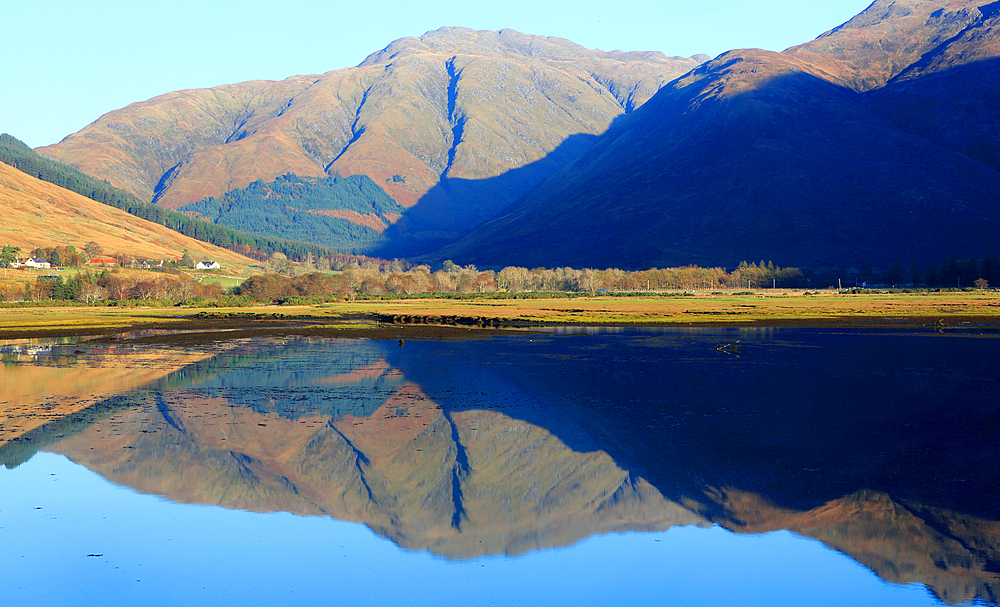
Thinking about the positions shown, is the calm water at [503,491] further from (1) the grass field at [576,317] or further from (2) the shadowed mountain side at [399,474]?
(1) the grass field at [576,317]

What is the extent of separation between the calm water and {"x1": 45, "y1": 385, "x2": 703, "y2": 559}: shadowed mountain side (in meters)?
0.08

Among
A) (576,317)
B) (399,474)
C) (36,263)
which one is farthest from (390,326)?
(36,263)

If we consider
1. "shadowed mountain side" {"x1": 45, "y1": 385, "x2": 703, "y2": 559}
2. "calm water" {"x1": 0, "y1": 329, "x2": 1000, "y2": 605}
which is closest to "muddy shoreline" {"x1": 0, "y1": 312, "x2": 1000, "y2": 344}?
"calm water" {"x1": 0, "y1": 329, "x2": 1000, "y2": 605}

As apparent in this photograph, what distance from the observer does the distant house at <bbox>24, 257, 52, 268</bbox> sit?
170375 mm

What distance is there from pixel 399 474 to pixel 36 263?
189 m

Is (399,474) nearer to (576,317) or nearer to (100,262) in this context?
(576,317)

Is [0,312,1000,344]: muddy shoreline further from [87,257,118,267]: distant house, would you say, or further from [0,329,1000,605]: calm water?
[87,257,118,267]: distant house

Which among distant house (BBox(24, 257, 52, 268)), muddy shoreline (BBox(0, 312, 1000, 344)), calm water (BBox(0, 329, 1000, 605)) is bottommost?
calm water (BBox(0, 329, 1000, 605))

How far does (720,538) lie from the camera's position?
15.5m

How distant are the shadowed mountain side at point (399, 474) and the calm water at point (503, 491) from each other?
8 centimetres

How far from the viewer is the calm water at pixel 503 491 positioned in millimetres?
13570

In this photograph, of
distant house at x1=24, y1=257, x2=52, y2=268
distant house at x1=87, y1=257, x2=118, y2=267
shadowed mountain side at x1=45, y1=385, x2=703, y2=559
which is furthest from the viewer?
distant house at x1=87, y1=257, x2=118, y2=267

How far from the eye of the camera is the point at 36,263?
579ft

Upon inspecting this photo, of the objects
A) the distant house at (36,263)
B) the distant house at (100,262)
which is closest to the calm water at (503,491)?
the distant house at (36,263)
